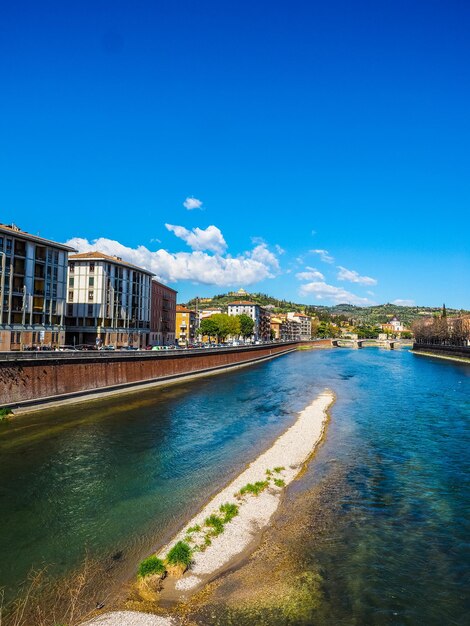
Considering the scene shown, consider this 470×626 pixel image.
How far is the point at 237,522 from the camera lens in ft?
56.4

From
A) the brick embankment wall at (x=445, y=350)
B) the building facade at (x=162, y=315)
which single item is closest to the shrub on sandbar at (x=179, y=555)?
the building facade at (x=162, y=315)

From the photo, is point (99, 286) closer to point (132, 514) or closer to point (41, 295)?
point (41, 295)

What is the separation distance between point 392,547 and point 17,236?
177 ft

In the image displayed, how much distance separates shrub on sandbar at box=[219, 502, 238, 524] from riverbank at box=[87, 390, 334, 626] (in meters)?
0.09

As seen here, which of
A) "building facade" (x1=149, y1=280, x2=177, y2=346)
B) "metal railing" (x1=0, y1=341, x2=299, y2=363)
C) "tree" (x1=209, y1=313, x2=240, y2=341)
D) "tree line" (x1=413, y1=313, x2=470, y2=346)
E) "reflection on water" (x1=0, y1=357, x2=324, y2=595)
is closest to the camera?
"reflection on water" (x1=0, y1=357, x2=324, y2=595)

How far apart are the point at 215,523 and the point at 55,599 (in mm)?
6056

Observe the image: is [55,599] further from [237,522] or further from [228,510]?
[228,510]

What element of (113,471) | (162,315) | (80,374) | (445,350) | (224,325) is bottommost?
(113,471)

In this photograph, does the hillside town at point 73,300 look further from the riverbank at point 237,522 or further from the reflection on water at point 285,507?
the riverbank at point 237,522

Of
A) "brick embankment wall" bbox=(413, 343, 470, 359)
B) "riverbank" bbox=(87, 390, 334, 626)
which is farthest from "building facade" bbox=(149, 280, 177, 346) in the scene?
"brick embankment wall" bbox=(413, 343, 470, 359)

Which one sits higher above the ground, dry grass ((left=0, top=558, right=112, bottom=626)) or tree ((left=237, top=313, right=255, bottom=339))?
tree ((left=237, top=313, right=255, bottom=339))

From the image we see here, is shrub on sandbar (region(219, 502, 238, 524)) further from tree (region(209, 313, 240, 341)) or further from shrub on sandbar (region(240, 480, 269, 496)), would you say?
tree (region(209, 313, 240, 341))

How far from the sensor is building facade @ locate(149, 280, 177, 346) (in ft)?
332

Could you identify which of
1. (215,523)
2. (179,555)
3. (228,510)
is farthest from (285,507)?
(179,555)
